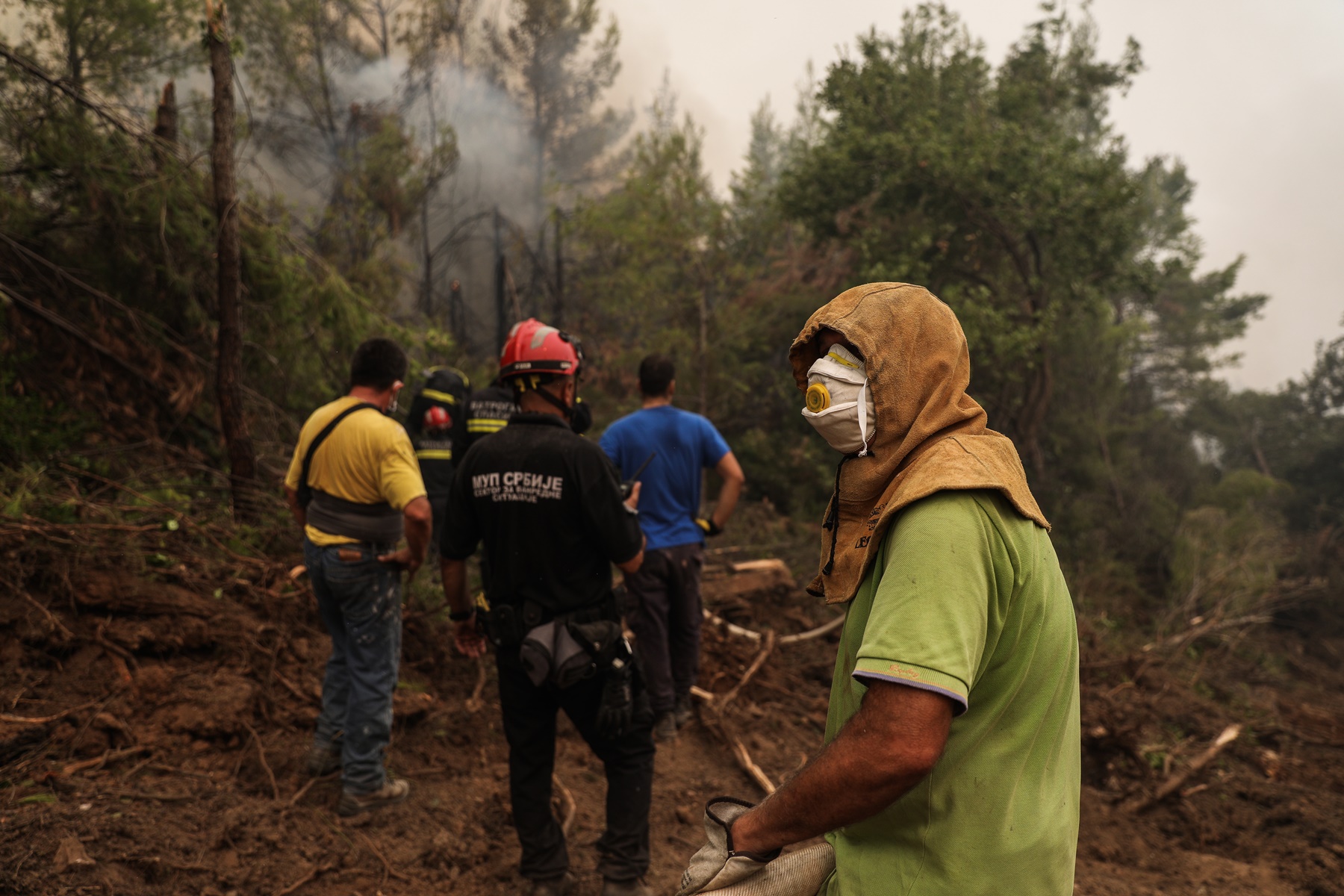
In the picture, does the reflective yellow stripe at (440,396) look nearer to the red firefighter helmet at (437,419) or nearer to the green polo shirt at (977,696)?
the red firefighter helmet at (437,419)

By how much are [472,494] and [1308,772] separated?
6838mm

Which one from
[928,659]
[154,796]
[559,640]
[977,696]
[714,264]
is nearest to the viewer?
[928,659]

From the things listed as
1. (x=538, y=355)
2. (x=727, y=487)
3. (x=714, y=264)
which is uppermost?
(x=714, y=264)

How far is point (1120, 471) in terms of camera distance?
14805 mm

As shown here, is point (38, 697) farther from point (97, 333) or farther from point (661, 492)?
point (97, 333)

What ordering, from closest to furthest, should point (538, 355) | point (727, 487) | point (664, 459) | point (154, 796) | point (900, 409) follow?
1. point (900, 409)
2. point (538, 355)
3. point (154, 796)
4. point (664, 459)
5. point (727, 487)

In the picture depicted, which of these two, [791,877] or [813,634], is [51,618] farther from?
[813,634]

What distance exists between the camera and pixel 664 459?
501cm

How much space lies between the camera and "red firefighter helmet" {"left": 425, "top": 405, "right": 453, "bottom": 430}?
6141 mm

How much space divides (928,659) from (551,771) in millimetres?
2432

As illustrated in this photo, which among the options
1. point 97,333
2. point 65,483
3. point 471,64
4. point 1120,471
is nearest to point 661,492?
point 65,483

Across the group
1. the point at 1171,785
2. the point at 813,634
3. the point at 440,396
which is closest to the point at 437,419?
the point at 440,396

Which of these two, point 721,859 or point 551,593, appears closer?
point 721,859

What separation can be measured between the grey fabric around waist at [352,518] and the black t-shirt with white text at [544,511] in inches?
36.1
